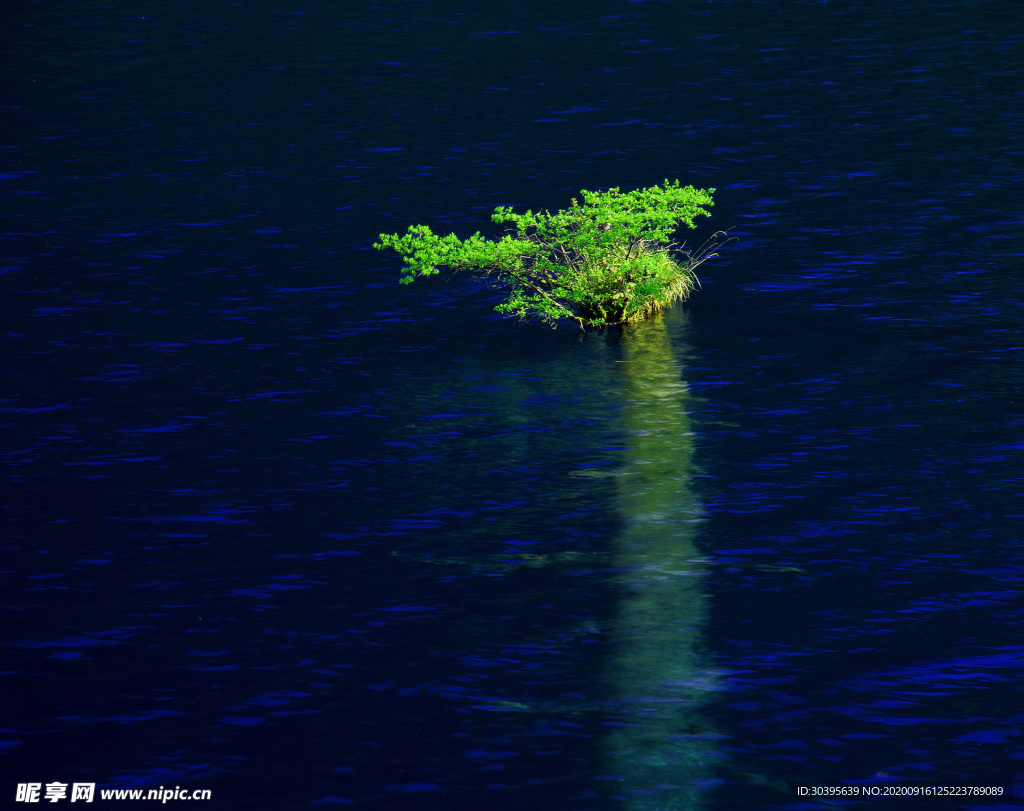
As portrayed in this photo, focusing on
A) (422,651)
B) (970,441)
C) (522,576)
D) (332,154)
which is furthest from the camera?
(332,154)

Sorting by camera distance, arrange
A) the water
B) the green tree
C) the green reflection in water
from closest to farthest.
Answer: the green reflection in water → the water → the green tree

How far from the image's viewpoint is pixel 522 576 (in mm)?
36500

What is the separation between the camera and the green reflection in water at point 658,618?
2767cm

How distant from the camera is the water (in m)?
29.0

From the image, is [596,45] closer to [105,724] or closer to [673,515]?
[673,515]

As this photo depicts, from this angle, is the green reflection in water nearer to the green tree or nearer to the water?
the water

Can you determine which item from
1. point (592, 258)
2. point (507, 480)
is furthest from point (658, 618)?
point (592, 258)

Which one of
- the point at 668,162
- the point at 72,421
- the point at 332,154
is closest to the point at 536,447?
the point at 72,421

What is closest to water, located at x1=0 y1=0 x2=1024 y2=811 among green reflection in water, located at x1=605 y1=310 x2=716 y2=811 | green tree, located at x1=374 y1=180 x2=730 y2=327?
green reflection in water, located at x1=605 y1=310 x2=716 y2=811

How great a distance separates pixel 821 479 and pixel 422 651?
15409 millimetres

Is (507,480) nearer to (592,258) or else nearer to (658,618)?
(658,618)

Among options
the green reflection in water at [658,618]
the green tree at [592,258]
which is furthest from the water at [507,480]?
the green tree at [592,258]

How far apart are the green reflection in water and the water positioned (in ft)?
0.40

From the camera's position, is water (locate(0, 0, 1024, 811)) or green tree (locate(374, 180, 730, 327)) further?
green tree (locate(374, 180, 730, 327))
